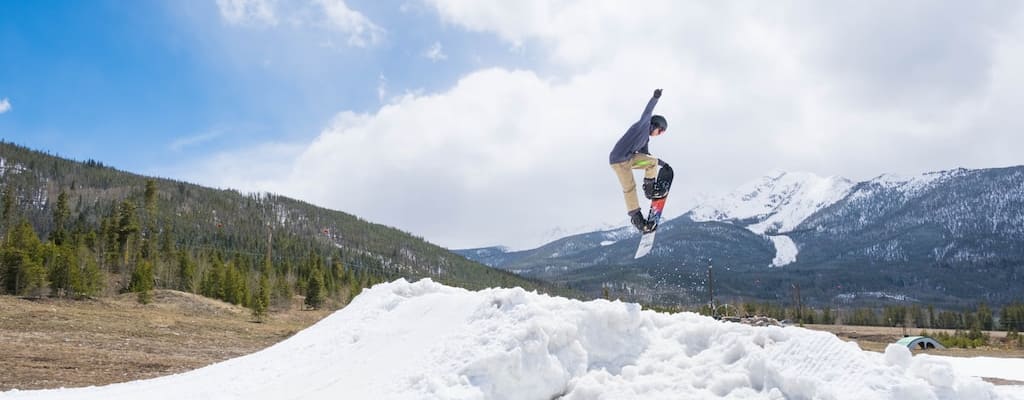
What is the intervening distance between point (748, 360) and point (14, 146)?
229 m

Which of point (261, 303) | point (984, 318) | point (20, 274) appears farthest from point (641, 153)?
point (984, 318)

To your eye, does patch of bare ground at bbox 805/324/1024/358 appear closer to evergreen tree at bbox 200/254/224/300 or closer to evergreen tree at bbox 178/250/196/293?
evergreen tree at bbox 200/254/224/300

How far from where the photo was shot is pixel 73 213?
130875 millimetres

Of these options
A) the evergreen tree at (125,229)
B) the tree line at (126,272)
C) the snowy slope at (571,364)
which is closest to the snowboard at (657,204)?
the snowy slope at (571,364)

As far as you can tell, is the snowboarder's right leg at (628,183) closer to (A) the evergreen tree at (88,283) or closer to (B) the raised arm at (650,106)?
(B) the raised arm at (650,106)

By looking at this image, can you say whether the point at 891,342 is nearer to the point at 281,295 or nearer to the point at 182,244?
the point at 281,295

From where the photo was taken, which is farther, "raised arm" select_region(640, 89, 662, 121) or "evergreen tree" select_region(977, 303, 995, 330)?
"evergreen tree" select_region(977, 303, 995, 330)

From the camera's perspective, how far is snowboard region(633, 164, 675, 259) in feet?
28.7

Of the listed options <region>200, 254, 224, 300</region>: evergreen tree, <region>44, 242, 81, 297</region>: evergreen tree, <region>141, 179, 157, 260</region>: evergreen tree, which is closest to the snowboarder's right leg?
<region>44, 242, 81, 297</region>: evergreen tree

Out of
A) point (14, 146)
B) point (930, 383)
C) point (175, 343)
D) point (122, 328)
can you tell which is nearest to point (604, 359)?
point (930, 383)

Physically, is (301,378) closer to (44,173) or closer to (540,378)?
(540,378)

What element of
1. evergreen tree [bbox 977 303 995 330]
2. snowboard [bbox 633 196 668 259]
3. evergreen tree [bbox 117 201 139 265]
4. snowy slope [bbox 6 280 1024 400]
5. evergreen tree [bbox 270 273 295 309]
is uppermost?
evergreen tree [bbox 117 201 139 265]

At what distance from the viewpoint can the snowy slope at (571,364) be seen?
7.07 meters

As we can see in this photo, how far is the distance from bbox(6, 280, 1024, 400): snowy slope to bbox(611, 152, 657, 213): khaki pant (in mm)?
1526
